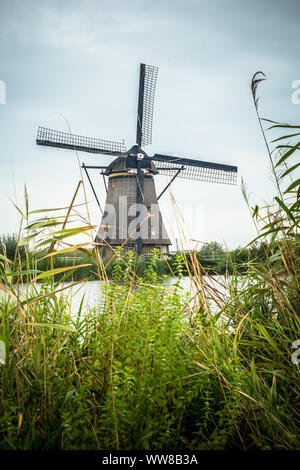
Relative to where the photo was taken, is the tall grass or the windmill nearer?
the tall grass

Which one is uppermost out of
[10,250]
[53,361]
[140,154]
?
[140,154]

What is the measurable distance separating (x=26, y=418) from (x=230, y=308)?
5.41 feet

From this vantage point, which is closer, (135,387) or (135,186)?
(135,387)

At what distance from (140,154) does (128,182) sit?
1.60 meters

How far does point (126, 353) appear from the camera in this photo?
1718mm

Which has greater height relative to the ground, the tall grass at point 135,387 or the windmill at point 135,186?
the windmill at point 135,186

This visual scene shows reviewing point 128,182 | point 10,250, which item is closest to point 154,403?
point 10,250

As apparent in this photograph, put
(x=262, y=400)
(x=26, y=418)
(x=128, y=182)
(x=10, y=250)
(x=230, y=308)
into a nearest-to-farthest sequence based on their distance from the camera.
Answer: (x=26, y=418) < (x=262, y=400) < (x=230, y=308) < (x=10, y=250) < (x=128, y=182)

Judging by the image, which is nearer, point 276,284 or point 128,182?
point 276,284

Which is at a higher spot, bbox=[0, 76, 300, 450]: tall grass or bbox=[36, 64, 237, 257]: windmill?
bbox=[36, 64, 237, 257]: windmill

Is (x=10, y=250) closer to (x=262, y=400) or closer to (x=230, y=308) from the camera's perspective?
(x=230, y=308)

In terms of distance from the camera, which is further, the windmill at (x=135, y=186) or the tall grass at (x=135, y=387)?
the windmill at (x=135, y=186)
